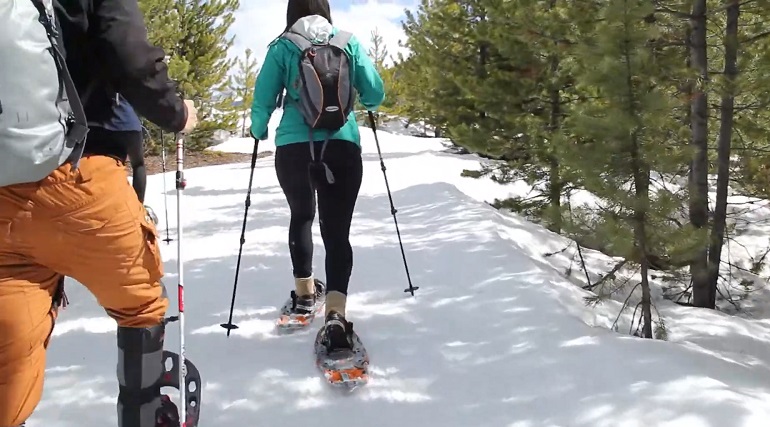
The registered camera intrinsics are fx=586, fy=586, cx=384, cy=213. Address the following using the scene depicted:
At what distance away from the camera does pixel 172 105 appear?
6.77 feet

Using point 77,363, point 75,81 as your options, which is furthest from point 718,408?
point 77,363

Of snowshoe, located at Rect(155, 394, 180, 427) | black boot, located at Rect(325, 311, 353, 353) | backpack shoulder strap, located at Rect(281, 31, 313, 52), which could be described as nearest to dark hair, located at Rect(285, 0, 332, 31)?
backpack shoulder strap, located at Rect(281, 31, 313, 52)

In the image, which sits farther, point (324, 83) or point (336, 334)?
point (336, 334)

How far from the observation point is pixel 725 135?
6520mm

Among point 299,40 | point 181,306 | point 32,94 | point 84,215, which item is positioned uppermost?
point 299,40

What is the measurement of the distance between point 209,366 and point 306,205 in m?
1.13

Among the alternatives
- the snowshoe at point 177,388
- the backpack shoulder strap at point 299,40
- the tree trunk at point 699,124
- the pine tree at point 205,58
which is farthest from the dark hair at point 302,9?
the pine tree at point 205,58

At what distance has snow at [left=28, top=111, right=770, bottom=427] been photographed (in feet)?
10.1

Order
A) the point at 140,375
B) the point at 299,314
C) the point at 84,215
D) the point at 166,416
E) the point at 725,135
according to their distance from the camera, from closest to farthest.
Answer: the point at 84,215
the point at 140,375
the point at 166,416
the point at 299,314
the point at 725,135

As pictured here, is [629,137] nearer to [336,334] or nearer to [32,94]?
[336,334]

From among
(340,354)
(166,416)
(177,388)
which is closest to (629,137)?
(340,354)

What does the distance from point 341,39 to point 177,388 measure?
2.07m

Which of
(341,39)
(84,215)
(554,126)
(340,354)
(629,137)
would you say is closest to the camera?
(84,215)

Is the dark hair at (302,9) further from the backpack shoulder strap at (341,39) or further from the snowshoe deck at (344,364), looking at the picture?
the snowshoe deck at (344,364)
